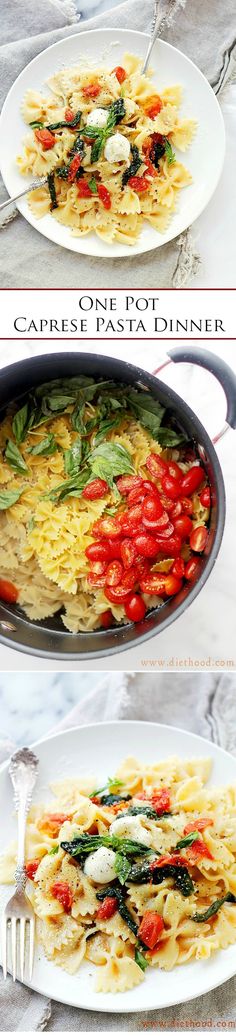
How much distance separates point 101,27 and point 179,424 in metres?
1.10

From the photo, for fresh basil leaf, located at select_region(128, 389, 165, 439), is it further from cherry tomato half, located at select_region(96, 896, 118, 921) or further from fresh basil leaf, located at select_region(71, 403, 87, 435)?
cherry tomato half, located at select_region(96, 896, 118, 921)

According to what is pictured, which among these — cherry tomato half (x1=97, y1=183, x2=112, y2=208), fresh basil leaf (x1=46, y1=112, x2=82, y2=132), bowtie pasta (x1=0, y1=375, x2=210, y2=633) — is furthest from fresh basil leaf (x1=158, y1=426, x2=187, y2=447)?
fresh basil leaf (x1=46, y1=112, x2=82, y2=132)

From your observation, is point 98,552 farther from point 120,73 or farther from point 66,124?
point 120,73

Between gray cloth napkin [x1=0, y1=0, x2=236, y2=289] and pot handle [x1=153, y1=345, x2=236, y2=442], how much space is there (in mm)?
188

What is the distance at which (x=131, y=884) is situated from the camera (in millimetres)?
2236

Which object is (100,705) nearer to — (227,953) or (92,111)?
(227,953)

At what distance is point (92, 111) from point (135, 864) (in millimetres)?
1914

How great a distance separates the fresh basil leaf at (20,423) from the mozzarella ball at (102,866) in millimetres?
1054

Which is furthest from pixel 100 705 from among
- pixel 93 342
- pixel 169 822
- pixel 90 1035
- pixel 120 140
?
pixel 120 140

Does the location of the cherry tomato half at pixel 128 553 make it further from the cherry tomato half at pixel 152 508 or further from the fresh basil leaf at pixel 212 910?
the fresh basil leaf at pixel 212 910

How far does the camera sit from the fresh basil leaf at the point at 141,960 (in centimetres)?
221

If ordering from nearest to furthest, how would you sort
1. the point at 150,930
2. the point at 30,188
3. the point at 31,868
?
the point at 150,930
the point at 31,868
the point at 30,188

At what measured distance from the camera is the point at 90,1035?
2285 mm

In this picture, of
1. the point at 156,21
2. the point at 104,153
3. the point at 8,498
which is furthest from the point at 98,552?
the point at 156,21
